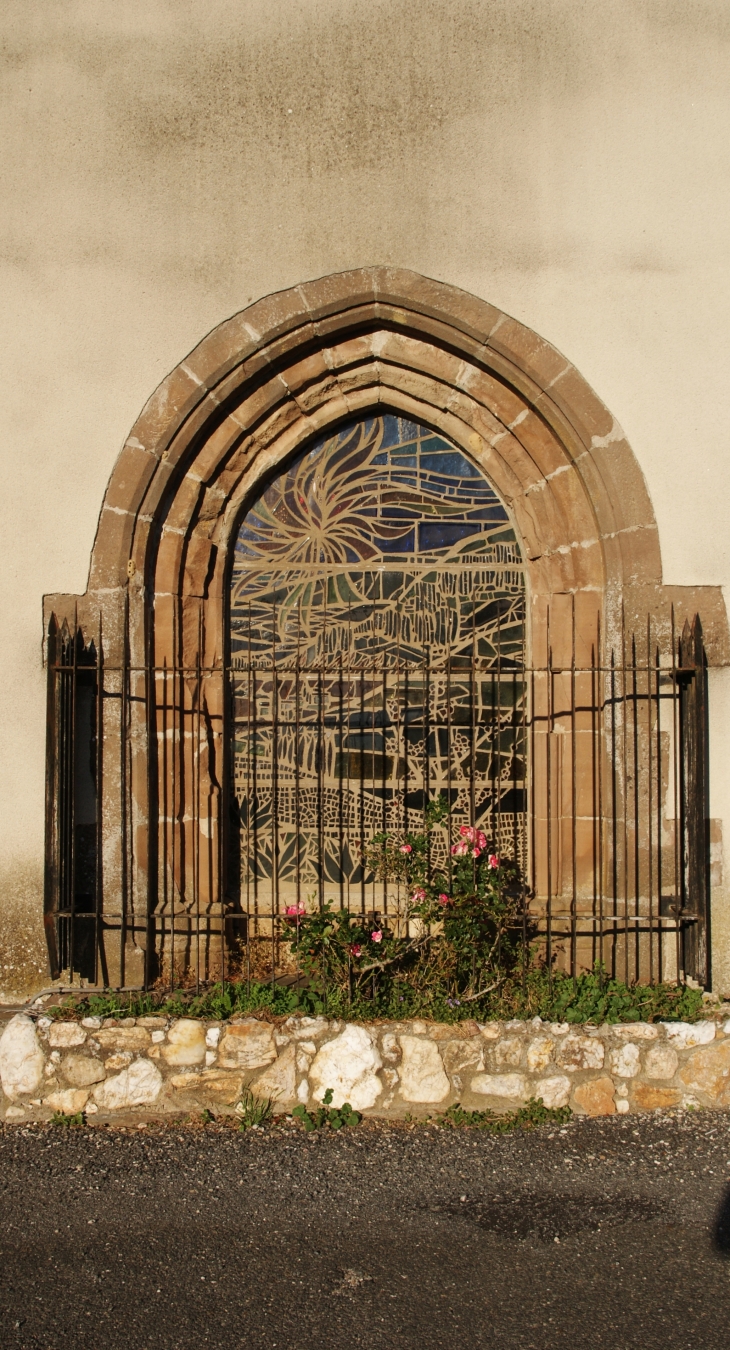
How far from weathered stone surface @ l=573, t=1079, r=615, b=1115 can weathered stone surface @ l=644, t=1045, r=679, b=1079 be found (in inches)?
6.6

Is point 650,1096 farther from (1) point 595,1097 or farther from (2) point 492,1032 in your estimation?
(2) point 492,1032

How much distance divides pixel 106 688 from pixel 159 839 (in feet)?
2.51

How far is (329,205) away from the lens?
5016 mm

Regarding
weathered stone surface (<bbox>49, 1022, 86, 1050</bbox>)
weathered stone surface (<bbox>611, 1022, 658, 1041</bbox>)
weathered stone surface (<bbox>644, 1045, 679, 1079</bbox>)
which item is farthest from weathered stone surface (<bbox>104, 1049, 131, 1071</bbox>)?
weathered stone surface (<bbox>644, 1045, 679, 1079</bbox>)

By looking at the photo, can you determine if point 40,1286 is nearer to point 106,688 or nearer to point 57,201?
point 106,688

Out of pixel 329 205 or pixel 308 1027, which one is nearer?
pixel 308 1027

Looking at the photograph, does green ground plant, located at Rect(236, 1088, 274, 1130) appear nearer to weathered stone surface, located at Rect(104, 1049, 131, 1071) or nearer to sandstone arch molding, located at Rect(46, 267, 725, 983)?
weathered stone surface, located at Rect(104, 1049, 131, 1071)

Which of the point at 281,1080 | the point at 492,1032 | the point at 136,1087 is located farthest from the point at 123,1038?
the point at 492,1032

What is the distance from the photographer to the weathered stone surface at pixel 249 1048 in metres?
4.16

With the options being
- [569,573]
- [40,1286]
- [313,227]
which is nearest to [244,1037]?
[40,1286]

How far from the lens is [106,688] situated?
4.89 m

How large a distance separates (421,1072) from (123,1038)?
1185 millimetres

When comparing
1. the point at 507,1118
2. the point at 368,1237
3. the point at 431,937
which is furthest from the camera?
the point at 431,937

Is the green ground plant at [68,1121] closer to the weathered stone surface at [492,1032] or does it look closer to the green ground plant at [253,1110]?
the green ground plant at [253,1110]
